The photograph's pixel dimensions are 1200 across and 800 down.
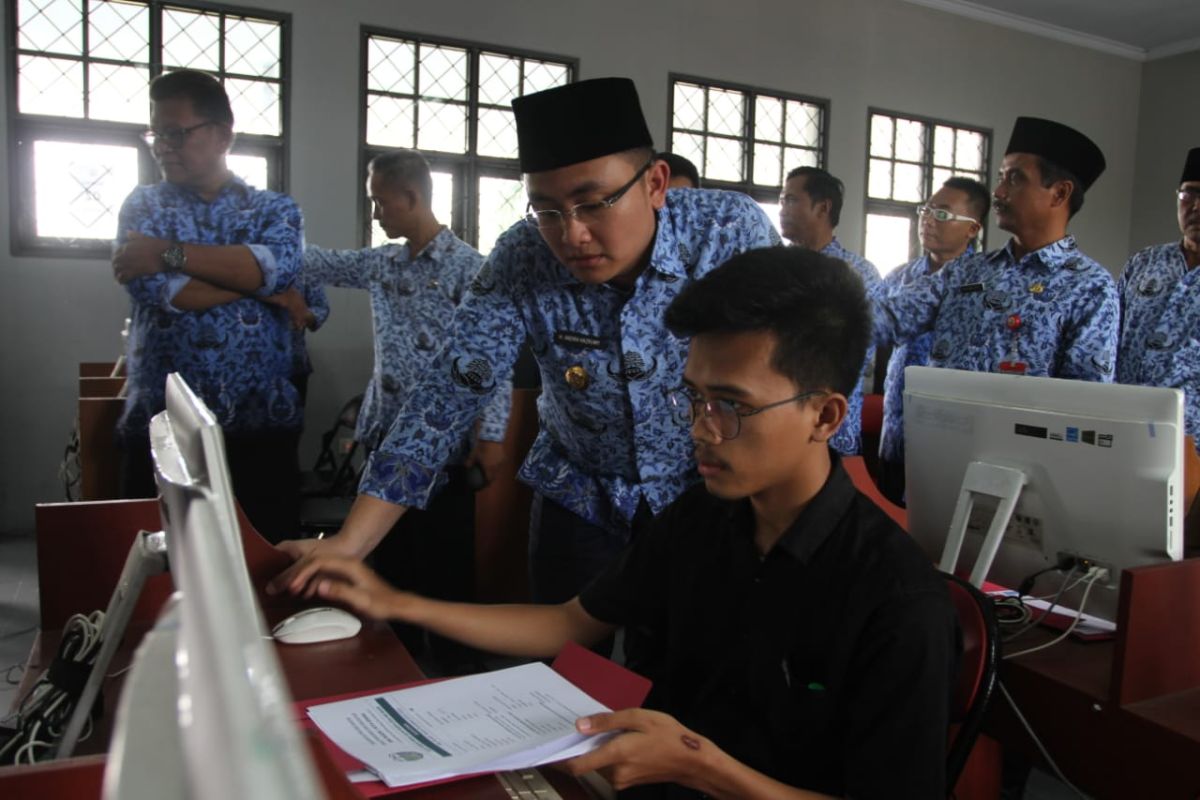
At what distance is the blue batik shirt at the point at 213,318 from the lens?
201cm

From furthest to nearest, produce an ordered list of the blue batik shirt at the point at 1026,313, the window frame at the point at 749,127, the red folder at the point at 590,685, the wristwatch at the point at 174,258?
the window frame at the point at 749,127, the blue batik shirt at the point at 1026,313, the wristwatch at the point at 174,258, the red folder at the point at 590,685

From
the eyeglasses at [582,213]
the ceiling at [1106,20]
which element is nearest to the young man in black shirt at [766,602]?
the eyeglasses at [582,213]

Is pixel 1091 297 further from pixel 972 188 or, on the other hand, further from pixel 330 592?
pixel 330 592

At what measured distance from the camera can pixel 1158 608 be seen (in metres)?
1.24

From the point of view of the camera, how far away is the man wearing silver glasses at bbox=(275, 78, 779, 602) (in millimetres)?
1454

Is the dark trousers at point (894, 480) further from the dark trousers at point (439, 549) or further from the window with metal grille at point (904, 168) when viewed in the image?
the window with metal grille at point (904, 168)

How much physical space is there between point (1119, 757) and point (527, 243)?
3.78 feet

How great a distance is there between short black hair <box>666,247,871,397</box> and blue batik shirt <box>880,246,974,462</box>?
1.59 meters

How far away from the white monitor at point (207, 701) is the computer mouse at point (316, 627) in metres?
0.83

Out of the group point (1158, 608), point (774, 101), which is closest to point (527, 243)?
point (1158, 608)

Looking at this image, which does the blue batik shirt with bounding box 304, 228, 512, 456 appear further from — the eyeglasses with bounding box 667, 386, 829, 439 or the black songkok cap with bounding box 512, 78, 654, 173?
the eyeglasses with bounding box 667, 386, 829, 439

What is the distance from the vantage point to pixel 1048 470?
1.41m

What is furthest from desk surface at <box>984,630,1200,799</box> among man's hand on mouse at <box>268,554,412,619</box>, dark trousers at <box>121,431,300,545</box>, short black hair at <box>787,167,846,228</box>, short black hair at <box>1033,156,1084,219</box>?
short black hair at <box>787,167,846,228</box>

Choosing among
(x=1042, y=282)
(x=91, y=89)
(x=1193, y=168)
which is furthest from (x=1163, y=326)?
(x=91, y=89)
